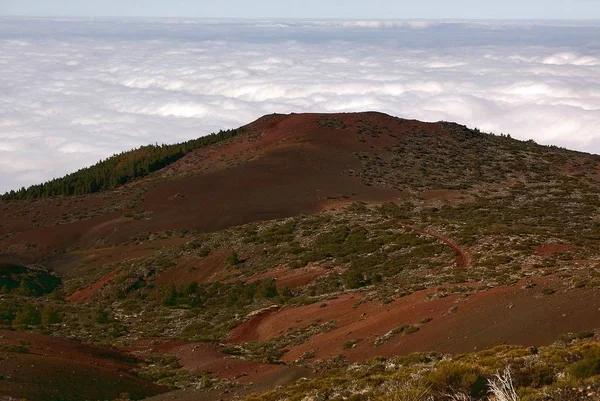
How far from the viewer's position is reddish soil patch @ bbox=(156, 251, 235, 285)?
3394cm

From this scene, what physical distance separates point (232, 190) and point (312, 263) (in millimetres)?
20491

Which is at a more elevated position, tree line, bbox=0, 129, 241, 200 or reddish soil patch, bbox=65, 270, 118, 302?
tree line, bbox=0, 129, 241, 200

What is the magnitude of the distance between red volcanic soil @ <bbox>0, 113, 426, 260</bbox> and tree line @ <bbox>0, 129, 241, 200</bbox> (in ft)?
9.42

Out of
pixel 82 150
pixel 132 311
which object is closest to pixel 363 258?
pixel 132 311

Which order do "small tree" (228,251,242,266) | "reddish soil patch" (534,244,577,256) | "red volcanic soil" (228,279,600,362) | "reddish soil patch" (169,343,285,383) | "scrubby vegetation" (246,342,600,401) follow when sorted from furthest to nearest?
"small tree" (228,251,242,266)
"reddish soil patch" (534,244,577,256)
"reddish soil patch" (169,343,285,383)
"red volcanic soil" (228,279,600,362)
"scrubby vegetation" (246,342,600,401)

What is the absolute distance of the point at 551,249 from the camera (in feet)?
83.8

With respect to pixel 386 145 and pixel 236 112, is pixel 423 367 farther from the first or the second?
pixel 236 112

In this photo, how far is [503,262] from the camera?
2453 cm

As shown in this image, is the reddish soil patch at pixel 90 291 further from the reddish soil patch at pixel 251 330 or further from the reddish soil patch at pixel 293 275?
the reddish soil patch at pixel 251 330

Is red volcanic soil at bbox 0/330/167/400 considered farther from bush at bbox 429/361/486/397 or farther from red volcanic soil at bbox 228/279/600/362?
bush at bbox 429/361/486/397

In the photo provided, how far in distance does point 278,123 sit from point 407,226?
35177mm

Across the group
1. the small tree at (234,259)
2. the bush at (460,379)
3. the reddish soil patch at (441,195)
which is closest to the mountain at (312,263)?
the bush at (460,379)

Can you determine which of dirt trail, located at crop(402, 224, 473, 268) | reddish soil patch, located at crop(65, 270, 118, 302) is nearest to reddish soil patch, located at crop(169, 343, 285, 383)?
dirt trail, located at crop(402, 224, 473, 268)

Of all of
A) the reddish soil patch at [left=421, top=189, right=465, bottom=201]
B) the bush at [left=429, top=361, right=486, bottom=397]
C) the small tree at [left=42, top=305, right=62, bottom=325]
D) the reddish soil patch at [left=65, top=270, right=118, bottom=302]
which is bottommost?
the reddish soil patch at [left=65, top=270, right=118, bottom=302]
